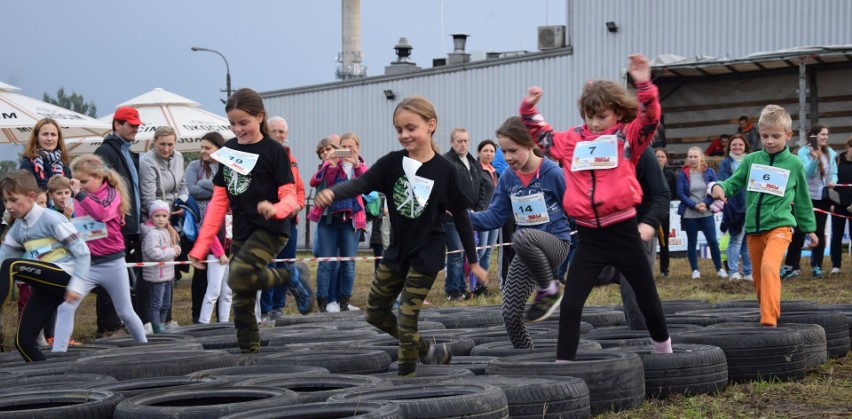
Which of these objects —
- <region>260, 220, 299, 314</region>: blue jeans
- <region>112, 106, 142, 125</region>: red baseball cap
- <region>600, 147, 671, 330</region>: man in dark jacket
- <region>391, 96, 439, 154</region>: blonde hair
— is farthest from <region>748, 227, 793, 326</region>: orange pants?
<region>112, 106, 142, 125</region>: red baseball cap

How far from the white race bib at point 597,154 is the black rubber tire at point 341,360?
188cm

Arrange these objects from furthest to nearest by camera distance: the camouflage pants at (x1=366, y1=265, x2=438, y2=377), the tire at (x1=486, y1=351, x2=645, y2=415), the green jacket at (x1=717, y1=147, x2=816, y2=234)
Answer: the green jacket at (x1=717, y1=147, x2=816, y2=234), the camouflage pants at (x1=366, y1=265, x2=438, y2=377), the tire at (x1=486, y1=351, x2=645, y2=415)

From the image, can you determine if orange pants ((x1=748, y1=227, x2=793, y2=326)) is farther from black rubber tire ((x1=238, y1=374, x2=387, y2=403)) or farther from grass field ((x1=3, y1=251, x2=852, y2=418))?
black rubber tire ((x1=238, y1=374, x2=387, y2=403))

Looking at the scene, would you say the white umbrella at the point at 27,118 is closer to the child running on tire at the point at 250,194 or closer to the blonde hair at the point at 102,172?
the blonde hair at the point at 102,172

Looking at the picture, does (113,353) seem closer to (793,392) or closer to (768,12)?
(793,392)

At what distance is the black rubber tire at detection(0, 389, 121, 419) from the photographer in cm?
534

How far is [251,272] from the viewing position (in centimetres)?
724

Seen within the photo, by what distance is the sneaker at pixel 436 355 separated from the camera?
668 cm

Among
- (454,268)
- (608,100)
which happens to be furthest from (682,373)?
(454,268)

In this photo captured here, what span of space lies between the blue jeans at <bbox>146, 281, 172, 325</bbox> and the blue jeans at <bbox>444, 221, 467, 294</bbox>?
4.05 meters

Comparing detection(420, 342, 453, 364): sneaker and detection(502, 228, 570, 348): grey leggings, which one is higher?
detection(502, 228, 570, 348): grey leggings

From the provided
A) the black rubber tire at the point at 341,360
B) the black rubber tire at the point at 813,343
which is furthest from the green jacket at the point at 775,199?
the black rubber tire at the point at 341,360

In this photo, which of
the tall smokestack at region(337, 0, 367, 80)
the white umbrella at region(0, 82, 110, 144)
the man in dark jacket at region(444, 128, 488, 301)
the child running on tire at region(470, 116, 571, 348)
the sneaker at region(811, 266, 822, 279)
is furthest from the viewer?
the tall smokestack at region(337, 0, 367, 80)

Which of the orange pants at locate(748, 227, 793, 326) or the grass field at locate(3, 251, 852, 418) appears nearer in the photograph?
the grass field at locate(3, 251, 852, 418)
